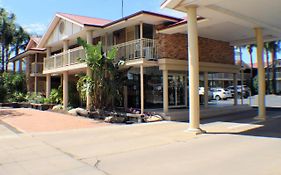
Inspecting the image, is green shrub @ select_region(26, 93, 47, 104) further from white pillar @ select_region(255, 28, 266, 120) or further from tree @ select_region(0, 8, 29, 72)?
white pillar @ select_region(255, 28, 266, 120)

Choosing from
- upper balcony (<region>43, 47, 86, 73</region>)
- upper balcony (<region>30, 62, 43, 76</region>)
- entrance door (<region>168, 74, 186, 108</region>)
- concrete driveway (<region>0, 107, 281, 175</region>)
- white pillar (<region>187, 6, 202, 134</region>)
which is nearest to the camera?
concrete driveway (<region>0, 107, 281, 175</region>)

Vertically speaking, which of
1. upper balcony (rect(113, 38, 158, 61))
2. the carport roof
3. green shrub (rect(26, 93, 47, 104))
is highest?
the carport roof

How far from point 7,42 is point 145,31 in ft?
88.8

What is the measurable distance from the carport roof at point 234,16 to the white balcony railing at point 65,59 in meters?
6.96

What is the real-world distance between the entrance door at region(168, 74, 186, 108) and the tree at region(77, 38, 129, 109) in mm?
3231

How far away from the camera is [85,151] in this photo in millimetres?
8406

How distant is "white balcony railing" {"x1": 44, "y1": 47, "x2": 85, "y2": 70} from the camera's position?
815 inches

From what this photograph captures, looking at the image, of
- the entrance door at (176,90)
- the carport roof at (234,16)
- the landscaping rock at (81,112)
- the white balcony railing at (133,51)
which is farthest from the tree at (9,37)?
the carport roof at (234,16)

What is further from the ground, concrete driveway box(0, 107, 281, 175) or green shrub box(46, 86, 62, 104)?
green shrub box(46, 86, 62, 104)

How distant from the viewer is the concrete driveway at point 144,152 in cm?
641

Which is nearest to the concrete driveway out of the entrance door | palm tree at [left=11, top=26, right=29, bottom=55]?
the entrance door

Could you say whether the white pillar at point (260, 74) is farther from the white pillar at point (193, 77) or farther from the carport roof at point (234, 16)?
the white pillar at point (193, 77)

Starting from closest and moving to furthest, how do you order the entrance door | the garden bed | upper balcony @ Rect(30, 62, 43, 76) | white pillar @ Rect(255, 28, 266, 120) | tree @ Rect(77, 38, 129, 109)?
white pillar @ Rect(255, 28, 266, 120)
tree @ Rect(77, 38, 129, 109)
the entrance door
the garden bed
upper balcony @ Rect(30, 62, 43, 76)

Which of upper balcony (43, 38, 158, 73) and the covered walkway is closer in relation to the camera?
the covered walkway
